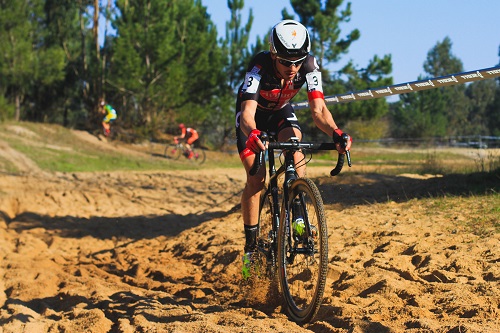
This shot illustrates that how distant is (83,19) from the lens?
114 ft

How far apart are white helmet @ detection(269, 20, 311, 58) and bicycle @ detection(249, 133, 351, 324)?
2.32 ft

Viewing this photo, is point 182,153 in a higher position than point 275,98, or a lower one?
lower

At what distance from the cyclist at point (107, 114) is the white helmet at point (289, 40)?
85.0 feet

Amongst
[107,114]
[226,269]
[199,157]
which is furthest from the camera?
[107,114]

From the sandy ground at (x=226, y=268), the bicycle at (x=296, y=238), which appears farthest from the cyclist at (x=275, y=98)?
the sandy ground at (x=226, y=268)

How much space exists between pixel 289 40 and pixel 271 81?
0.55 meters

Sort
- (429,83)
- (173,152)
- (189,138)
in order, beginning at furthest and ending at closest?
(173,152)
(189,138)
(429,83)

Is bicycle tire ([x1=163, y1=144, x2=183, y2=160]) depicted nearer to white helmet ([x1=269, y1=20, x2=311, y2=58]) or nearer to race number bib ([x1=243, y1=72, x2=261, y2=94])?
race number bib ([x1=243, y1=72, x2=261, y2=94])

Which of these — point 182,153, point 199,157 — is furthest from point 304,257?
point 199,157

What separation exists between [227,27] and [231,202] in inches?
909

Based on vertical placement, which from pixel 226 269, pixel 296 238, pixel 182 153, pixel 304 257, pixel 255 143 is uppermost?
pixel 255 143

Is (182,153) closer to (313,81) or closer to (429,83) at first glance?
(429,83)

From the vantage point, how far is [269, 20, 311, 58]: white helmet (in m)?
4.62

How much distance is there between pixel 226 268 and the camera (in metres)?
6.86
